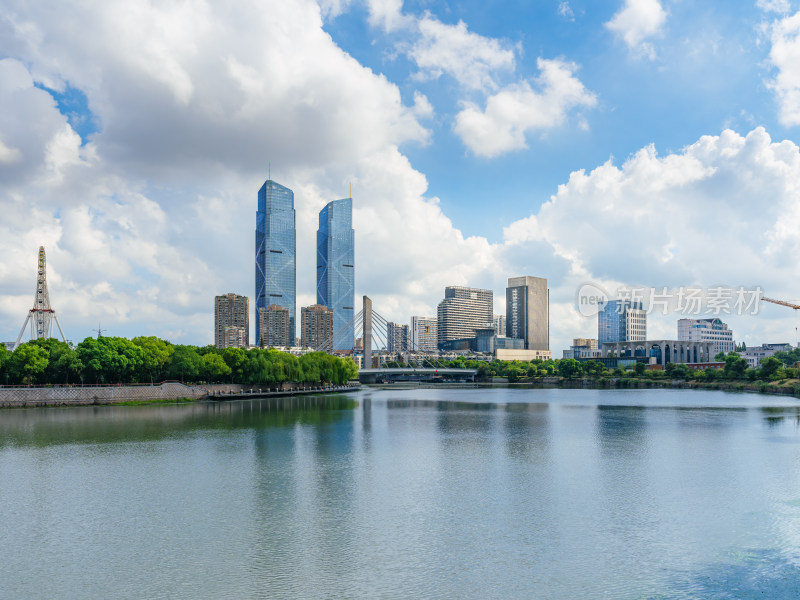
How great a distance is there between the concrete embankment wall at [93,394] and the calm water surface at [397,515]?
22.1 m

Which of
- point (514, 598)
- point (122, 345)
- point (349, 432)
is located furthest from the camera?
point (122, 345)

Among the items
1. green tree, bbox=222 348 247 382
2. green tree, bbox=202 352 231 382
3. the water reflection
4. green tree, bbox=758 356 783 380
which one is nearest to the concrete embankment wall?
the water reflection

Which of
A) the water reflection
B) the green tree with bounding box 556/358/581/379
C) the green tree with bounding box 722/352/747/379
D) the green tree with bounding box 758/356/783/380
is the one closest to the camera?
the water reflection

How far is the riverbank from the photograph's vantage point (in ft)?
198

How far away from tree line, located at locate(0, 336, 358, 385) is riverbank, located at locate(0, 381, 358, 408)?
1.94m

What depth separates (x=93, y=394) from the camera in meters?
64.6

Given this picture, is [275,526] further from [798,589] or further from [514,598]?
[798,589]

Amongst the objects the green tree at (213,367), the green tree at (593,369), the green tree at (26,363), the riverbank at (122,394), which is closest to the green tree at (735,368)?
the green tree at (593,369)

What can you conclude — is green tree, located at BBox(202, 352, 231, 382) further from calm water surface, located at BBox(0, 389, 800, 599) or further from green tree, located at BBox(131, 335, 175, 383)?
calm water surface, located at BBox(0, 389, 800, 599)

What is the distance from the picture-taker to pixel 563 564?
16.9 m

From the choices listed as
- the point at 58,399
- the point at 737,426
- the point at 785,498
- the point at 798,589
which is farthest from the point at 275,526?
the point at 58,399

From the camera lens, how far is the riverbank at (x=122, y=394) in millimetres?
60500

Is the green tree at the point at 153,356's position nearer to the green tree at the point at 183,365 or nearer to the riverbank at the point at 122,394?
the green tree at the point at 183,365

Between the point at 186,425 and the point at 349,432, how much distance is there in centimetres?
1273
